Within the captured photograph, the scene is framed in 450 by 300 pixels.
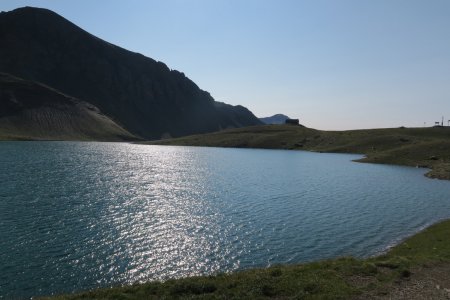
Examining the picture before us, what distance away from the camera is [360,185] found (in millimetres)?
Answer: 99500

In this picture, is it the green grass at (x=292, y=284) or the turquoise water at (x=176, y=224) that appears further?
the turquoise water at (x=176, y=224)

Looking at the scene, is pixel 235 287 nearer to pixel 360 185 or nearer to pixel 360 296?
pixel 360 296

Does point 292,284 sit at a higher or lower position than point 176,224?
higher

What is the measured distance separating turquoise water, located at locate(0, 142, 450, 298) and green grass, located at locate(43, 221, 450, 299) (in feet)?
22.9

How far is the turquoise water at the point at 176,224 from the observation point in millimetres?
35272

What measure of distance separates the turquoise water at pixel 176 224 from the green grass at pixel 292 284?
22.9 feet

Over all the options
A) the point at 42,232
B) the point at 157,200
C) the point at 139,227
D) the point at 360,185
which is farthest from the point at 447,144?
the point at 42,232

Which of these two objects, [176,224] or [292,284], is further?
[176,224]

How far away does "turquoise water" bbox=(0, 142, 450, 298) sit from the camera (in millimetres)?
35272

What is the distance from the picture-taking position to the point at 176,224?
174 ft

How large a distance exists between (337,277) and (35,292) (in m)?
23.4

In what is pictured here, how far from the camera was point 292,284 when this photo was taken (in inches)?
1025

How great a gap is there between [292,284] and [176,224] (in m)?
29.4

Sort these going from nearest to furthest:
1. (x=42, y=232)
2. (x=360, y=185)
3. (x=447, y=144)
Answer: (x=42, y=232), (x=360, y=185), (x=447, y=144)
